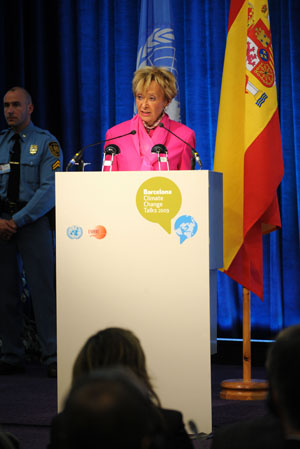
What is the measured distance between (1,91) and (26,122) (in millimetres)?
1051

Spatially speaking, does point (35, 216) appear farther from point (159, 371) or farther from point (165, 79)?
point (159, 371)

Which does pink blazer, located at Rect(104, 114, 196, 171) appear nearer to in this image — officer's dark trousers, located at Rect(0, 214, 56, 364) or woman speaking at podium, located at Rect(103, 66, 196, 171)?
woman speaking at podium, located at Rect(103, 66, 196, 171)

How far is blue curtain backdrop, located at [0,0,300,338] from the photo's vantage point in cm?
513

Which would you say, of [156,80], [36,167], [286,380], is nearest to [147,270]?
[156,80]

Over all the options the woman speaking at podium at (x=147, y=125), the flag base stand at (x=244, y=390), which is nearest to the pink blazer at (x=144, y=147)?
the woman speaking at podium at (x=147, y=125)

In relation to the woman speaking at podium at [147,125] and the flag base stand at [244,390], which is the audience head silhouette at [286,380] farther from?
the flag base stand at [244,390]

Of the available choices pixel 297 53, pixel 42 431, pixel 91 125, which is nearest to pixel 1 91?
pixel 91 125

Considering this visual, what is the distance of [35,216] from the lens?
14.9ft

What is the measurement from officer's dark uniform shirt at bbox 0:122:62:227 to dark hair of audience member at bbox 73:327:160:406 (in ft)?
9.34

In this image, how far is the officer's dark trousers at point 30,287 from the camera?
4.63 m

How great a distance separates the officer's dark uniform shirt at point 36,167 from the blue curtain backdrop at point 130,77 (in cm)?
93

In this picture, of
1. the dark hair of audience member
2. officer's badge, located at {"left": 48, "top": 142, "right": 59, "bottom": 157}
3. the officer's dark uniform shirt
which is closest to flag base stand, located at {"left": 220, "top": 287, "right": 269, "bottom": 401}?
the officer's dark uniform shirt

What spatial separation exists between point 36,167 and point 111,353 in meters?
3.05

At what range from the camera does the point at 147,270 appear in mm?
3016
